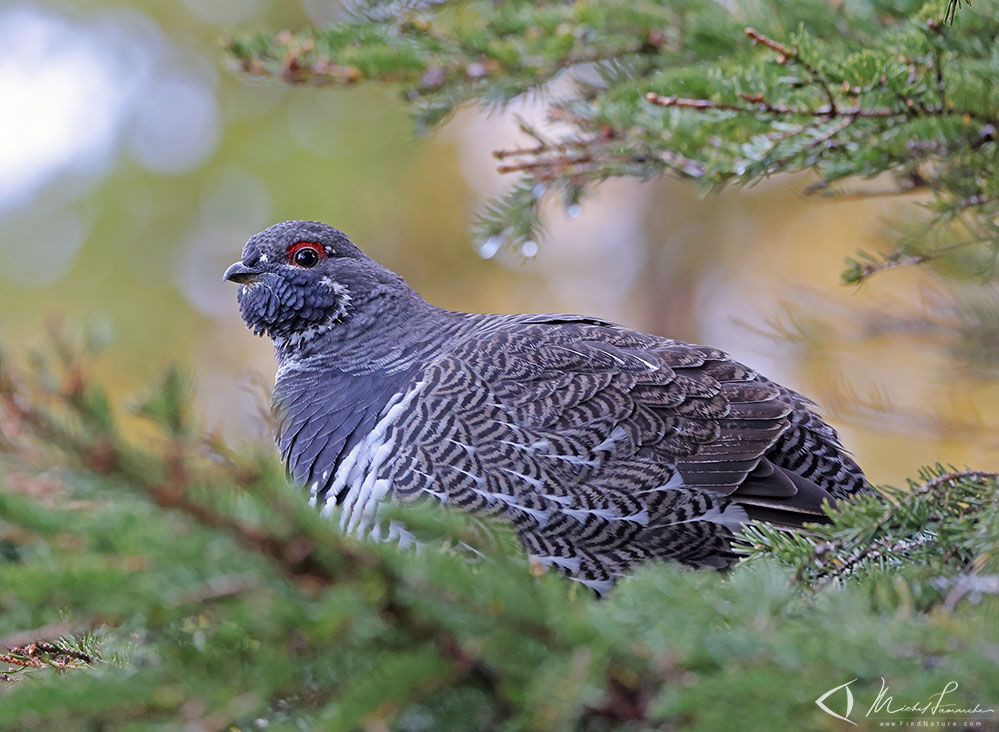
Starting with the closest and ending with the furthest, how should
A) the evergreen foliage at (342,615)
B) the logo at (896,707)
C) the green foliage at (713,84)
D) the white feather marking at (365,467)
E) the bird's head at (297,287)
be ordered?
the evergreen foliage at (342,615)
the logo at (896,707)
the green foliage at (713,84)
the white feather marking at (365,467)
the bird's head at (297,287)

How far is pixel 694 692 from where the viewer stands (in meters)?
1.45

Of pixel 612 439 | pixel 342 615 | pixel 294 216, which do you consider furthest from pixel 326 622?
pixel 294 216

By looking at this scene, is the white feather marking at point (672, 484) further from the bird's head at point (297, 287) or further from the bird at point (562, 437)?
the bird's head at point (297, 287)

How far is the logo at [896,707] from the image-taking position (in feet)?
4.99

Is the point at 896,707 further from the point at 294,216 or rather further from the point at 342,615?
the point at 294,216

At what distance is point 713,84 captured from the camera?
3.73 metres

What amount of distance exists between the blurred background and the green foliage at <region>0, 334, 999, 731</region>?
355 inches

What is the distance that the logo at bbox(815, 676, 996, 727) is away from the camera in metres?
1.52

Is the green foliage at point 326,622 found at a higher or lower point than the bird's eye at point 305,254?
lower

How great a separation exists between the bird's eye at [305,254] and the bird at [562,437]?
7.8 inches

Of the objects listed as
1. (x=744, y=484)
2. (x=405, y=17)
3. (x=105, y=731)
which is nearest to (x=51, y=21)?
(x=405, y=17)

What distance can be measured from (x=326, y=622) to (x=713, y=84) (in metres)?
3.11

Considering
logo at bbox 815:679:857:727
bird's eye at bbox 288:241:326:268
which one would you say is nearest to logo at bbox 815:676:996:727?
logo at bbox 815:679:857:727

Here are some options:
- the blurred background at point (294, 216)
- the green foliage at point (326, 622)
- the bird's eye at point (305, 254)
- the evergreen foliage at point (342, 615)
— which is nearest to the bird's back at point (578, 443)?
the bird's eye at point (305, 254)
